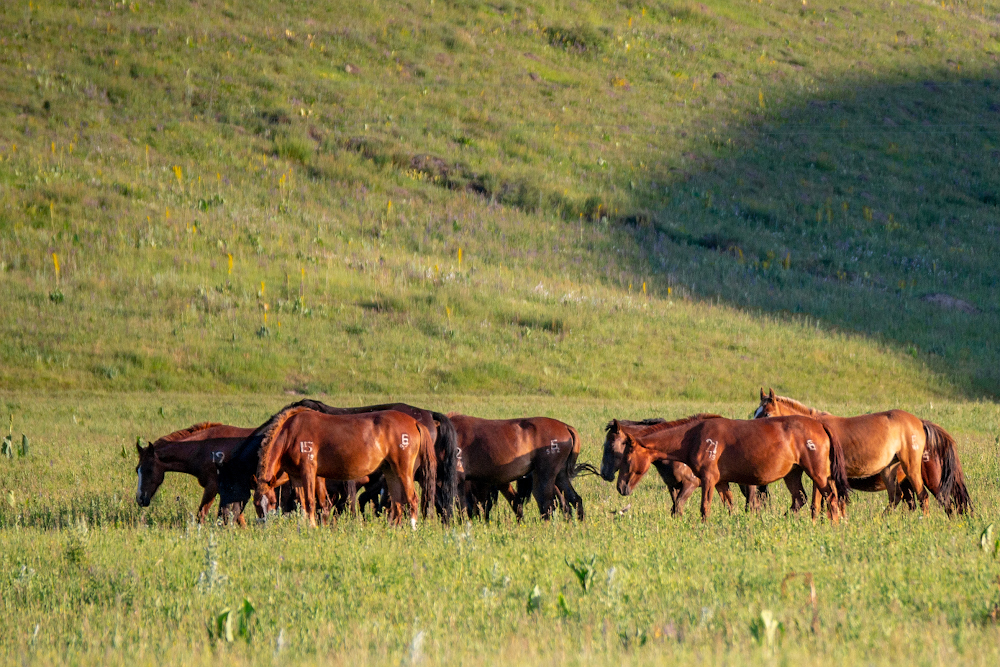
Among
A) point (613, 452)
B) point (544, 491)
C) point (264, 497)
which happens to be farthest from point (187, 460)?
point (613, 452)

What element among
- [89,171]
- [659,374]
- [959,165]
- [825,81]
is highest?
[825,81]

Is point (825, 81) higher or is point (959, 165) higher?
point (825, 81)

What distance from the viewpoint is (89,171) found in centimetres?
3775

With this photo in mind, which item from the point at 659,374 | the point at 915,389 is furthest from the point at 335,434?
the point at 915,389

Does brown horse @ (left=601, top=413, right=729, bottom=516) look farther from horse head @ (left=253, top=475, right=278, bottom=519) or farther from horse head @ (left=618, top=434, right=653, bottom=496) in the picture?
horse head @ (left=253, top=475, right=278, bottom=519)

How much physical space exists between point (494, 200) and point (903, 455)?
1312 inches

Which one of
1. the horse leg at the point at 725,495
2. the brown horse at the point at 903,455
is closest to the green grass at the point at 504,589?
the horse leg at the point at 725,495

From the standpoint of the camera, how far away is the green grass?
6.27 m

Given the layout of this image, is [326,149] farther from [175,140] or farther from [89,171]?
[89,171]

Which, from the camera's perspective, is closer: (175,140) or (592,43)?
(175,140)

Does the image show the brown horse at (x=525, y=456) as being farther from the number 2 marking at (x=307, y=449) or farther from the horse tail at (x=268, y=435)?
the horse tail at (x=268, y=435)

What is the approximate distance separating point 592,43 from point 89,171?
35766 mm

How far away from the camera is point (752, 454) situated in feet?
39.8

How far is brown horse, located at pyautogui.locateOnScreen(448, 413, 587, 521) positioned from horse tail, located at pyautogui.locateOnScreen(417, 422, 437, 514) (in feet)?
2.20
